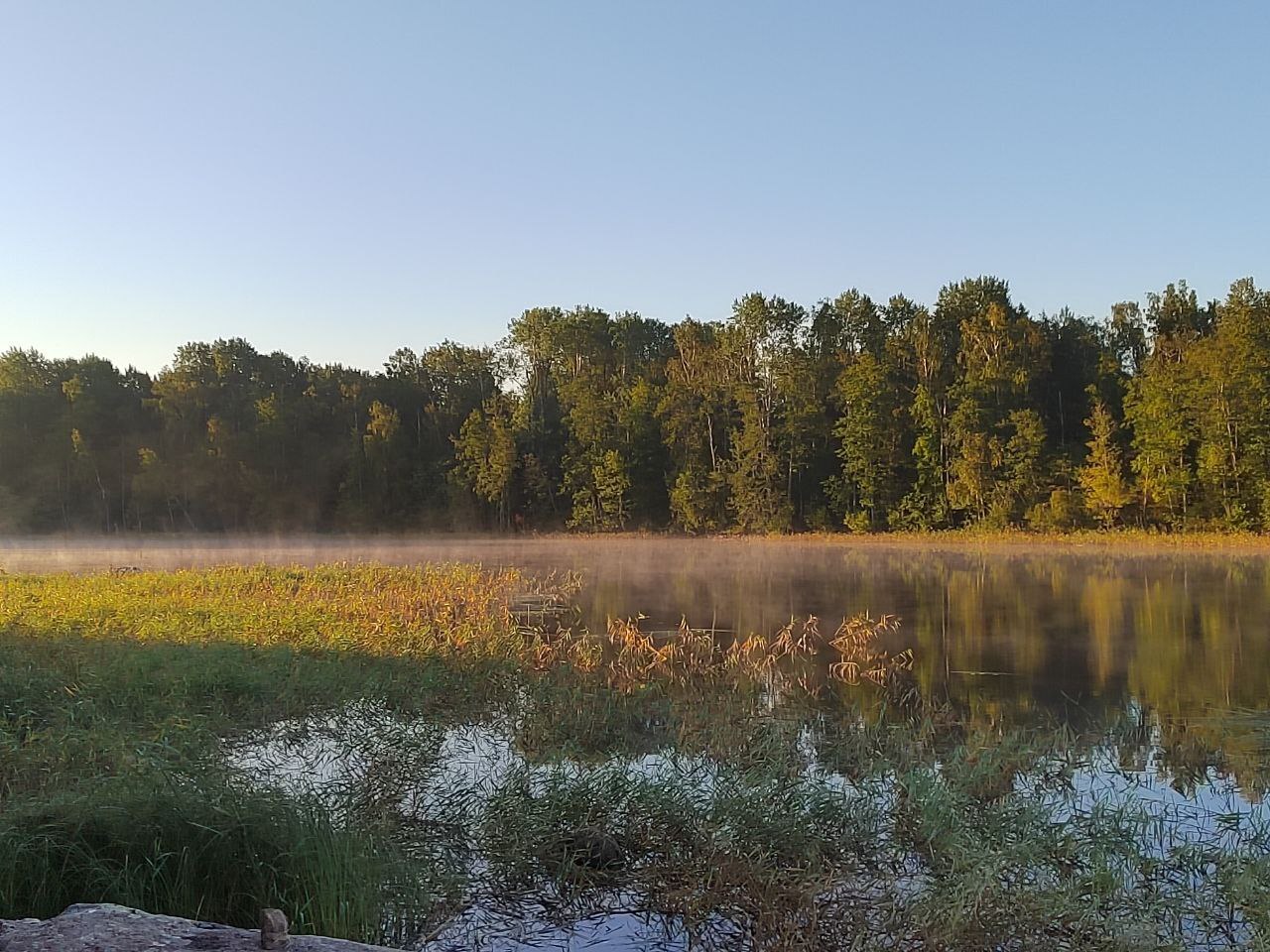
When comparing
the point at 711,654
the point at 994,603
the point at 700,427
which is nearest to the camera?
the point at 711,654

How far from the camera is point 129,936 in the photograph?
323 cm

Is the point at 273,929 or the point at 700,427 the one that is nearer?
the point at 273,929

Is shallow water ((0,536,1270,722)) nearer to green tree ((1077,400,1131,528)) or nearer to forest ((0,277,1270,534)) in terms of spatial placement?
green tree ((1077,400,1131,528))

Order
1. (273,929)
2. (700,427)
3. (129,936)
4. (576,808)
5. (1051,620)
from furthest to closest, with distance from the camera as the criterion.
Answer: (700,427) → (1051,620) → (576,808) → (129,936) → (273,929)

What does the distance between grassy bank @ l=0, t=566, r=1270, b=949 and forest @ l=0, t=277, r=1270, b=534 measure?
1199 inches

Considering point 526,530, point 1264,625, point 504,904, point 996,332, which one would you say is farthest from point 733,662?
point 526,530

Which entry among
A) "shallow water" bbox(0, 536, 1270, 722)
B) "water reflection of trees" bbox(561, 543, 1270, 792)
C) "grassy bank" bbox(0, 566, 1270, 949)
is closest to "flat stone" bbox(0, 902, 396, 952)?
"grassy bank" bbox(0, 566, 1270, 949)

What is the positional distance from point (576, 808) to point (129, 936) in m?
2.70

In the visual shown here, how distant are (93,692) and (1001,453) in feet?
116

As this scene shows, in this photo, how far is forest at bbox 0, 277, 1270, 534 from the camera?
36.2 m

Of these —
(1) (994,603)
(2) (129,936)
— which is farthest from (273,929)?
(1) (994,603)

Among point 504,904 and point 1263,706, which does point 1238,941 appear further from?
point 1263,706

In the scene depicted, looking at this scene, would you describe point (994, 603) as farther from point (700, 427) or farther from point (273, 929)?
point (700, 427)

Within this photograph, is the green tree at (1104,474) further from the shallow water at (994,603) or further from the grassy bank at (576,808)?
the grassy bank at (576,808)
